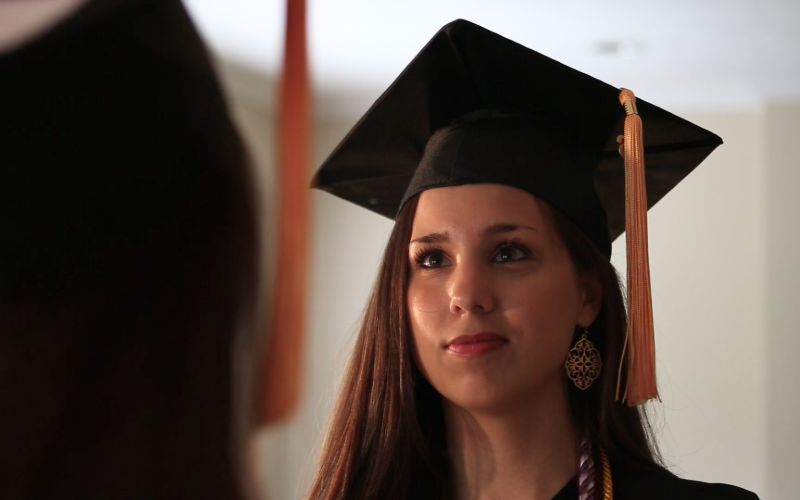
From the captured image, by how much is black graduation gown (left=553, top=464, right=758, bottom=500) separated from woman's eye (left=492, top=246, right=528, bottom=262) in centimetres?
38

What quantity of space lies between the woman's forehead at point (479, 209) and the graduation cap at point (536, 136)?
2 centimetres

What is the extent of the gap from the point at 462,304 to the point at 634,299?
302 mm

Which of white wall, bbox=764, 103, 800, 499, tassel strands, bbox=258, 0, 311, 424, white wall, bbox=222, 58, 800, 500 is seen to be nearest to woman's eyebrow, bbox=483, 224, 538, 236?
tassel strands, bbox=258, 0, 311, 424

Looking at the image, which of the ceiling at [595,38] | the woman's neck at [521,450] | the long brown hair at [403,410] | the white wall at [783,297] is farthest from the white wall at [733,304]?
the woman's neck at [521,450]

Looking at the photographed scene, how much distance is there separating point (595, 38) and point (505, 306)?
8.39 ft

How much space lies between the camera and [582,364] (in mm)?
1482

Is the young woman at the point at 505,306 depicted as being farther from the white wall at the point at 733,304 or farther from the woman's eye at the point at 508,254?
the white wall at the point at 733,304

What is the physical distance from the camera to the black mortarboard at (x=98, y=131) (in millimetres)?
383

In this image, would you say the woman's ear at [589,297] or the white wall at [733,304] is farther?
the white wall at [733,304]

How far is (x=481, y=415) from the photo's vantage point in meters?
1.44

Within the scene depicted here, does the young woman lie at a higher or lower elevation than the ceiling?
lower

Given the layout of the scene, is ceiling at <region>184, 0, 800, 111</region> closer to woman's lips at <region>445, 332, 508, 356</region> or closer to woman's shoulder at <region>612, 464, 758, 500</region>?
woman's lips at <region>445, 332, 508, 356</region>

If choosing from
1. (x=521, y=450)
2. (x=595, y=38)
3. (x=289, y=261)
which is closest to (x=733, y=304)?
(x=595, y=38)

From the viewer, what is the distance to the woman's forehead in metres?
1.42
